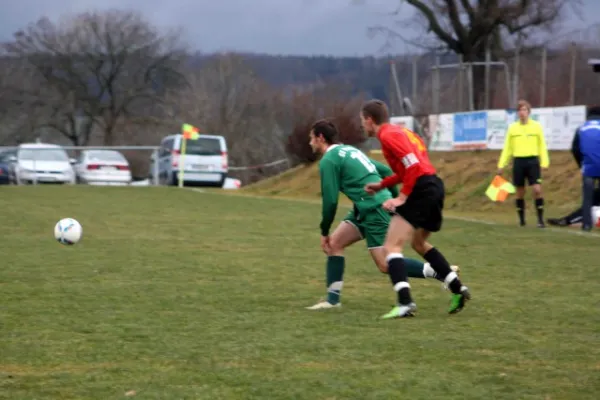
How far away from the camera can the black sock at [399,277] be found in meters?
7.86

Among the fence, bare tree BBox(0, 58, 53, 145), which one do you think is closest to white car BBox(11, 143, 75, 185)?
the fence

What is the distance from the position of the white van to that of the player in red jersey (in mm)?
26879

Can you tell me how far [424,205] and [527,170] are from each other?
9.85m

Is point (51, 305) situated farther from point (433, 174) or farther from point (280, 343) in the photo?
point (433, 174)

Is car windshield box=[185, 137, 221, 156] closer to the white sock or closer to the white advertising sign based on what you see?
the white advertising sign

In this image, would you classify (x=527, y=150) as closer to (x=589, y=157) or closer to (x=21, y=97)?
(x=589, y=157)

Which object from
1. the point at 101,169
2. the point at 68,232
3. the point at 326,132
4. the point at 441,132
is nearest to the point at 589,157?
the point at 68,232

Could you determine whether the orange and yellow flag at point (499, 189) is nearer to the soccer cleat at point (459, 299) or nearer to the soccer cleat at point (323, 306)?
the soccer cleat at point (323, 306)

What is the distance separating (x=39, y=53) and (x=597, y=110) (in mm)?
53638

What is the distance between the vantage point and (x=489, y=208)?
25562 millimetres

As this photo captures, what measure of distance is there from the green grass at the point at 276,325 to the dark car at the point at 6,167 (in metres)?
20.5

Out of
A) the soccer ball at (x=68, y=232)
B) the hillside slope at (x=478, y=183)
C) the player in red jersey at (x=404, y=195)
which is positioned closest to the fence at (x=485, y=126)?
the hillside slope at (x=478, y=183)

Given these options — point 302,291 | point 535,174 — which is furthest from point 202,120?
point 302,291

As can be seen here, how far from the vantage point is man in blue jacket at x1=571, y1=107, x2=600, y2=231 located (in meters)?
16.2
